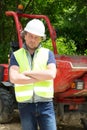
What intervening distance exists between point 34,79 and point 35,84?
0.20 ft

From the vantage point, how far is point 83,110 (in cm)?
743

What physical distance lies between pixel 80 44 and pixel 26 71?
45.2 ft

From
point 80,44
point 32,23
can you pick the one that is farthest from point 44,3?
point 32,23

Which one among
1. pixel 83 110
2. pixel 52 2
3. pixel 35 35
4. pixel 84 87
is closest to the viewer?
pixel 35 35

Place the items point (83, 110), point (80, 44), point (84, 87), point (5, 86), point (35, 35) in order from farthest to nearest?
point (80, 44) < point (5, 86) < point (83, 110) < point (84, 87) < point (35, 35)

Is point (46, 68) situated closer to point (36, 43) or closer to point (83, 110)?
point (36, 43)

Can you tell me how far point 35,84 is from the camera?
14.2 feet

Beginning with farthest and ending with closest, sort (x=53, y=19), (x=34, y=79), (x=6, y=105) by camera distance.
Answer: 1. (x=53, y=19)
2. (x=6, y=105)
3. (x=34, y=79)

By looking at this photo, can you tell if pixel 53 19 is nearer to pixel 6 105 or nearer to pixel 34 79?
pixel 6 105

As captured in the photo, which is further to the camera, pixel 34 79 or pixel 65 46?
pixel 65 46

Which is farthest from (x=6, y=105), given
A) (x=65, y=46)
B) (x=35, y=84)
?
(x=65, y=46)

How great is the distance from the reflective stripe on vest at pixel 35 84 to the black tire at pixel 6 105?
373 centimetres

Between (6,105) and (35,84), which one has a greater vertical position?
(35,84)

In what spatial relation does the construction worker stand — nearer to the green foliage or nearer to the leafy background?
the leafy background
